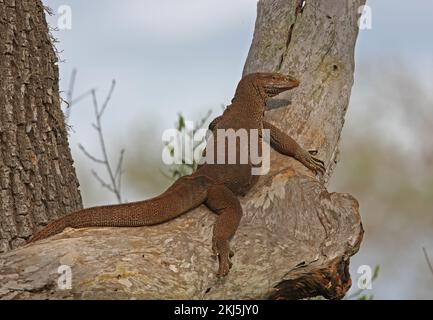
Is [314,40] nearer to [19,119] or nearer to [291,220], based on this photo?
[291,220]

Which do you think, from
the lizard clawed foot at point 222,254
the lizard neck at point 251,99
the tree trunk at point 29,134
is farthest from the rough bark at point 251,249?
the tree trunk at point 29,134

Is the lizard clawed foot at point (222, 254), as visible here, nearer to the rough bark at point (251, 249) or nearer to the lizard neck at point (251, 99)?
the rough bark at point (251, 249)

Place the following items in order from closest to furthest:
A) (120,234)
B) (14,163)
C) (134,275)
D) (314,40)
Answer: (134,275) < (120,234) < (14,163) < (314,40)

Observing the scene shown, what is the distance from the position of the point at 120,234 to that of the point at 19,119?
121cm

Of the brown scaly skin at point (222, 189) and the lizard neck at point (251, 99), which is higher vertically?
the lizard neck at point (251, 99)

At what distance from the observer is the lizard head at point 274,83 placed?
5.23 m

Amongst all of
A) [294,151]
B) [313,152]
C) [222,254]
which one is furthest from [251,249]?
[313,152]

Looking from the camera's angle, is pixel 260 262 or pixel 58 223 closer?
pixel 260 262

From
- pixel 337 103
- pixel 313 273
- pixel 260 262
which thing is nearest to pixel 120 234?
pixel 260 262

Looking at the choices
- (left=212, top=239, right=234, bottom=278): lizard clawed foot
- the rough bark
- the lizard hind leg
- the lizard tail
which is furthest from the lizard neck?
(left=212, top=239, right=234, bottom=278): lizard clawed foot

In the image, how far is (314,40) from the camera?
531 centimetres

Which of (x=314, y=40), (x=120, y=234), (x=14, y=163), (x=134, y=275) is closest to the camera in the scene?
(x=134, y=275)

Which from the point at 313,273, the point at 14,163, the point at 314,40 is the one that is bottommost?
the point at 313,273

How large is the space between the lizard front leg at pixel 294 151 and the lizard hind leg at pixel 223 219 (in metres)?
0.43
